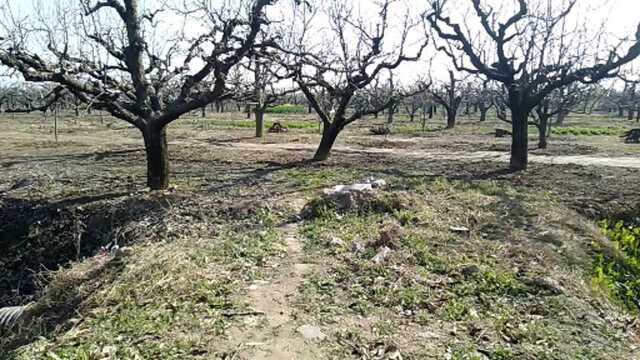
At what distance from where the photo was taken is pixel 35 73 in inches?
294

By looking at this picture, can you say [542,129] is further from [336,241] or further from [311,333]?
[311,333]

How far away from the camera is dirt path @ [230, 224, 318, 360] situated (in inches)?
137

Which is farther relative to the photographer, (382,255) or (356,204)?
(356,204)

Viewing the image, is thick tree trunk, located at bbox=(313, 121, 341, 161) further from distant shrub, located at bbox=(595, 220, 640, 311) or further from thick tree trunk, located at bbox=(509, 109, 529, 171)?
distant shrub, located at bbox=(595, 220, 640, 311)

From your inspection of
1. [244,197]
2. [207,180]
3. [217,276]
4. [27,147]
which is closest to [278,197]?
[244,197]

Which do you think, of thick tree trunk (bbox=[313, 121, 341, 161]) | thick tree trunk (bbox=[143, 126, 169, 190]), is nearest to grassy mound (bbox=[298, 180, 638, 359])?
thick tree trunk (bbox=[143, 126, 169, 190])

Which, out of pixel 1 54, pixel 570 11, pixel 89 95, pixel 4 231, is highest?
pixel 570 11

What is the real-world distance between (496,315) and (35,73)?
7.02 meters

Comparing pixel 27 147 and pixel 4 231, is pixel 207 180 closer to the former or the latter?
pixel 4 231

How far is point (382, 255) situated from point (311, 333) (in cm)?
180

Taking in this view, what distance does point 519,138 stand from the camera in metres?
12.3

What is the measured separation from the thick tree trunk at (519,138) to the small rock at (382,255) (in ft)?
25.3

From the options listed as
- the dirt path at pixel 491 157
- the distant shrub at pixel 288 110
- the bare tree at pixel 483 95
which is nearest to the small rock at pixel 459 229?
the dirt path at pixel 491 157

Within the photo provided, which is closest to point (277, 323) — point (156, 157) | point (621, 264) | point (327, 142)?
point (621, 264)
